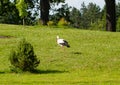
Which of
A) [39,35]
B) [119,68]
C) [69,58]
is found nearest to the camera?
[119,68]

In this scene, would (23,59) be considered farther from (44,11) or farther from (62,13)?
(62,13)

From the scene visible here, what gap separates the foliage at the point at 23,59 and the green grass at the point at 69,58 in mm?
503

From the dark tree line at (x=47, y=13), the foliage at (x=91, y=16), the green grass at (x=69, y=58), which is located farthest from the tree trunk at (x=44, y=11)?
the foliage at (x=91, y=16)

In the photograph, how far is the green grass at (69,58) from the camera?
66.0 feet

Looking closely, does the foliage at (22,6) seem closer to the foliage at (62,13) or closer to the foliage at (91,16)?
the foliage at (62,13)

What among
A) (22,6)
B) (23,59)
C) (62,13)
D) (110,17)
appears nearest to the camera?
(23,59)

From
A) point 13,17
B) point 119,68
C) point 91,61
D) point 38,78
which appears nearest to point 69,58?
point 91,61

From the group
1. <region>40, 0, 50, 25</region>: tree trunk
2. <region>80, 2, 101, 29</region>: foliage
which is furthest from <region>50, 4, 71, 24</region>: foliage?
<region>80, 2, 101, 29</region>: foliage

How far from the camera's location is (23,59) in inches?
926

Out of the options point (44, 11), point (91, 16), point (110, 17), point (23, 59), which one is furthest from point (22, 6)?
point (91, 16)

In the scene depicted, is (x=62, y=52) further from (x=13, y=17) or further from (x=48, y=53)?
(x=13, y=17)

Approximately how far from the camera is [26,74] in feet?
75.3

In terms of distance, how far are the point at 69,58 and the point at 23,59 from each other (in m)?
3.42

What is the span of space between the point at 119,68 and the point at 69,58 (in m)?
3.00
